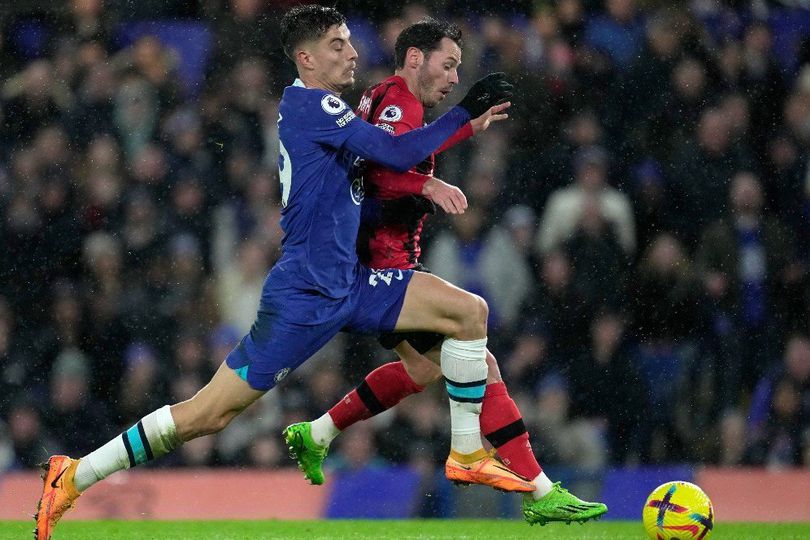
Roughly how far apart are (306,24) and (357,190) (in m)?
0.72

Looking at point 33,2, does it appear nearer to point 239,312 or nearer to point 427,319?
point 239,312

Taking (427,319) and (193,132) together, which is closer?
(427,319)

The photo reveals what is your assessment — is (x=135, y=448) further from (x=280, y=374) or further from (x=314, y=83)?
(x=314, y=83)

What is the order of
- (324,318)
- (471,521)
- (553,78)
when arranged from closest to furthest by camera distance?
(324,318)
(471,521)
(553,78)

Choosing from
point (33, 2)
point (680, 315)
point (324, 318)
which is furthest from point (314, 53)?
point (33, 2)

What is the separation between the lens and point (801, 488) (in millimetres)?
7914

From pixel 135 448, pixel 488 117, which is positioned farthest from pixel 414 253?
pixel 135 448

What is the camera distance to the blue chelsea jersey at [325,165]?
515 cm

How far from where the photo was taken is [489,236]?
8523mm

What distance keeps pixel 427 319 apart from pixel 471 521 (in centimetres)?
277

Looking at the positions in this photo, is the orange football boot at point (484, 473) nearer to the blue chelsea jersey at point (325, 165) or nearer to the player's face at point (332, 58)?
the blue chelsea jersey at point (325, 165)

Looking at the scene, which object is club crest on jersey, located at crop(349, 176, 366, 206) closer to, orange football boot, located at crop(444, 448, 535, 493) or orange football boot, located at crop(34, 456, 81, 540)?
orange football boot, located at crop(444, 448, 535, 493)

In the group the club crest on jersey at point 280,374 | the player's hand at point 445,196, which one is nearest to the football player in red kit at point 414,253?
the player's hand at point 445,196

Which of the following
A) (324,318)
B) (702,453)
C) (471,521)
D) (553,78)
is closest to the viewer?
(324,318)
